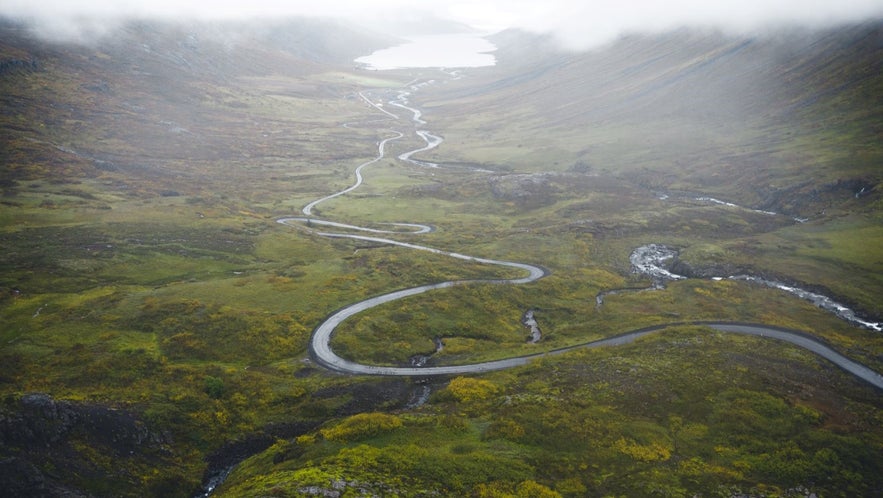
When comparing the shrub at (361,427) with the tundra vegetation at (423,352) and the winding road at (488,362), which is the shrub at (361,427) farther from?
the winding road at (488,362)

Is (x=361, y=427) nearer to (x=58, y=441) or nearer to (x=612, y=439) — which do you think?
(x=612, y=439)

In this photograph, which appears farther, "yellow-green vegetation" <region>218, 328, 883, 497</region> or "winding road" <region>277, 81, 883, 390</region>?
"winding road" <region>277, 81, 883, 390</region>

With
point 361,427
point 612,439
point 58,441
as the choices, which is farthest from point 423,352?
point 58,441

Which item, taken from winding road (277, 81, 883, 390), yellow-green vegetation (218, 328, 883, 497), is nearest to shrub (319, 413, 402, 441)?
yellow-green vegetation (218, 328, 883, 497)

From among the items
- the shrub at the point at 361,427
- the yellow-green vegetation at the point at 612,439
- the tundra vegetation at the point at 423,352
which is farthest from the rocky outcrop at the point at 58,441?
the shrub at the point at 361,427

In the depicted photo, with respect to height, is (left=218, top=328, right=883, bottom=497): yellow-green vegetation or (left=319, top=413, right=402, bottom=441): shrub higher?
(left=319, top=413, right=402, bottom=441): shrub

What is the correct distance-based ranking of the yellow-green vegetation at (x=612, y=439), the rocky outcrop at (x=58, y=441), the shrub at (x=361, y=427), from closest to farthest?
the rocky outcrop at (x=58, y=441), the yellow-green vegetation at (x=612, y=439), the shrub at (x=361, y=427)

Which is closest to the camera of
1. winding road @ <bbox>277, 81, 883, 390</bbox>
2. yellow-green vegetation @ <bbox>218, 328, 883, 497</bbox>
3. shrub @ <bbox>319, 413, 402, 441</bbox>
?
yellow-green vegetation @ <bbox>218, 328, 883, 497</bbox>

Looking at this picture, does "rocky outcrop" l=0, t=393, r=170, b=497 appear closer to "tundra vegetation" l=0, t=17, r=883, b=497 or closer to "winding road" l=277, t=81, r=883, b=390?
"tundra vegetation" l=0, t=17, r=883, b=497

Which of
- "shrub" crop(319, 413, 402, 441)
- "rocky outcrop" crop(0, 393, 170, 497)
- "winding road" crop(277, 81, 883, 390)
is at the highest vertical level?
"rocky outcrop" crop(0, 393, 170, 497)

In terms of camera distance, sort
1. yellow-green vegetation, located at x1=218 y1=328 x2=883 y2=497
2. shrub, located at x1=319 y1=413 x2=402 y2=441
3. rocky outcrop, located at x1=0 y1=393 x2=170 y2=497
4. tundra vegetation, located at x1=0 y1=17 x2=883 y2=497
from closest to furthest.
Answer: rocky outcrop, located at x1=0 y1=393 x2=170 y2=497
yellow-green vegetation, located at x1=218 y1=328 x2=883 y2=497
tundra vegetation, located at x1=0 y1=17 x2=883 y2=497
shrub, located at x1=319 y1=413 x2=402 y2=441

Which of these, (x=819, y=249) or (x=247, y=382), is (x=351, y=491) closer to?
(x=247, y=382)
